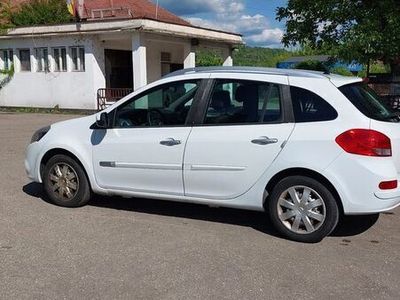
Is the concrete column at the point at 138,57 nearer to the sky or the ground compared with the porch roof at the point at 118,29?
nearer to the ground

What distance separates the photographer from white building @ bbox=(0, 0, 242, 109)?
74.8 feet

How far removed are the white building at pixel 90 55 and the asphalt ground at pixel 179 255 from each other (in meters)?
16.8

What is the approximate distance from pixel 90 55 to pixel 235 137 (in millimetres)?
19705

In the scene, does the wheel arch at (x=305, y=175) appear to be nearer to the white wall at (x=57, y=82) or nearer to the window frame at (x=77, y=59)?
the white wall at (x=57, y=82)

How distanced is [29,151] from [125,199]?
139 cm

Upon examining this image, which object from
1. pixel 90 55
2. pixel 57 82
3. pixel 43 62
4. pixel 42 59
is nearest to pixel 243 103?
pixel 90 55

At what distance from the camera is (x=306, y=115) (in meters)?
5.32

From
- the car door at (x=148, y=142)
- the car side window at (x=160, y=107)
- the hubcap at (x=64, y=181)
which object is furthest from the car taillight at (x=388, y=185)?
the hubcap at (x=64, y=181)

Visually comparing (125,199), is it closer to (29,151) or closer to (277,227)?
(29,151)

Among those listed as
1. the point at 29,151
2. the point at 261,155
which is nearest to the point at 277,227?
the point at 261,155

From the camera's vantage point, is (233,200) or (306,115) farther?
(233,200)

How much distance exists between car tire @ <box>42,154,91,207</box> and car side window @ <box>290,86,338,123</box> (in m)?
2.72

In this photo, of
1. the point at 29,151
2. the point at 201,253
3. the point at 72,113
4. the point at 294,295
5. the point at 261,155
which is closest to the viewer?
the point at 294,295

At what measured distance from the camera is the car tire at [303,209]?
17.1 ft
